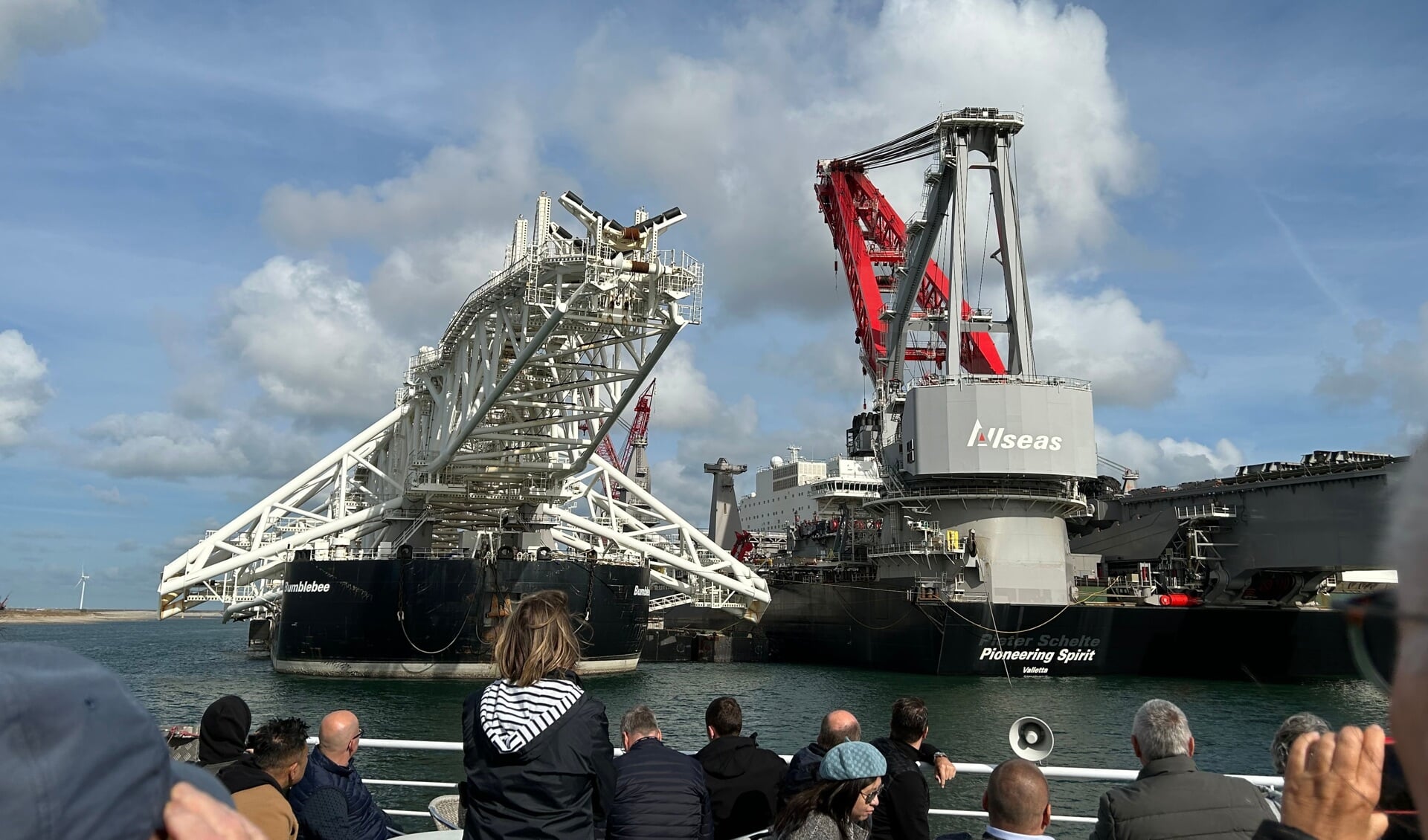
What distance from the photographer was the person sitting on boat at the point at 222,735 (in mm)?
4871

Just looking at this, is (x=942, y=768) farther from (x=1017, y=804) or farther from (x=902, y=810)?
(x=1017, y=804)

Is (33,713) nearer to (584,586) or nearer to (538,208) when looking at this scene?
(538,208)

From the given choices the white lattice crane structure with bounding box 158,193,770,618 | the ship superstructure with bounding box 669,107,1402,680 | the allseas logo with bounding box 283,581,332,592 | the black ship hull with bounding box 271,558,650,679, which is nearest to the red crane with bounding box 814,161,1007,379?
the ship superstructure with bounding box 669,107,1402,680

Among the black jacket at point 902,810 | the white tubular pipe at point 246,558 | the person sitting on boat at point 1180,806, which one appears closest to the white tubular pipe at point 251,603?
the white tubular pipe at point 246,558

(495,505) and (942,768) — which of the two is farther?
(495,505)

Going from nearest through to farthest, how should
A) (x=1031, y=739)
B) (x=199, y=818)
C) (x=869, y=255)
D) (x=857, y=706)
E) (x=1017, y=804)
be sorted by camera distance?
(x=199, y=818), (x=1017, y=804), (x=1031, y=739), (x=857, y=706), (x=869, y=255)

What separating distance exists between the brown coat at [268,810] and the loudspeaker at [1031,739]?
4213mm

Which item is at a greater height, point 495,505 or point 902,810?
point 495,505

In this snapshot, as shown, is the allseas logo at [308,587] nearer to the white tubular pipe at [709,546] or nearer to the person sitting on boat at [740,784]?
the white tubular pipe at [709,546]

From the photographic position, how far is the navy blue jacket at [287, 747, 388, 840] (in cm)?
527

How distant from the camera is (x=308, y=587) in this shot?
Result: 36.4 metres

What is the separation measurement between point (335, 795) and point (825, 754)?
2643 mm

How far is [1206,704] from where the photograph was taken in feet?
96.7

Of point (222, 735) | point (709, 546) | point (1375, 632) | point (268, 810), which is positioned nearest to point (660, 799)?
point (268, 810)
